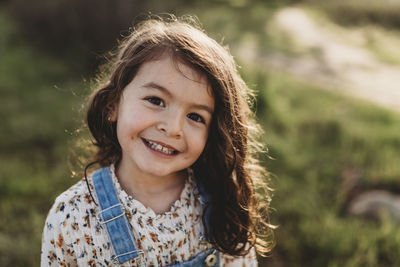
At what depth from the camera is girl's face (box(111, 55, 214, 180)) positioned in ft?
4.80

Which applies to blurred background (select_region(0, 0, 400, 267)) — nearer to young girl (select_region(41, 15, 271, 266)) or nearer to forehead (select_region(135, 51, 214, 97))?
young girl (select_region(41, 15, 271, 266))

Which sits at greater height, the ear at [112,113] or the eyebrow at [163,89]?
the ear at [112,113]

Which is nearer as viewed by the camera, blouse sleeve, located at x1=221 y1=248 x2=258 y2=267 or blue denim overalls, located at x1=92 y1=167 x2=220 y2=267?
blue denim overalls, located at x1=92 y1=167 x2=220 y2=267

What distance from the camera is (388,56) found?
7.33m

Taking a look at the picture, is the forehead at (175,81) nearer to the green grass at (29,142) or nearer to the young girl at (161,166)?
the young girl at (161,166)

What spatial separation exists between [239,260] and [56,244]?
0.86 m

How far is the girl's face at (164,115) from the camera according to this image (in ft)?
4.80

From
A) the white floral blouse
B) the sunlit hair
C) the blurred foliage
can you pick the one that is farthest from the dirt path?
the white floral blouse

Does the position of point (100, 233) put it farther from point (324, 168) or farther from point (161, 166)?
point (324, 168)

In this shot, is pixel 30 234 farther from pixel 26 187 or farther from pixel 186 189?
pixel 186 189

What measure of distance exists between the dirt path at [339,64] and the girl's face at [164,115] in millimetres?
4287

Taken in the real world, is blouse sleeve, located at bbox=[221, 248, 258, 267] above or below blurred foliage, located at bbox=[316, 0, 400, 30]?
below

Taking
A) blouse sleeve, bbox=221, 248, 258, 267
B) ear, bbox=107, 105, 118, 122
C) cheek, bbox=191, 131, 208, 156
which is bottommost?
blouse sleeve, bbox=221, 248, 258, 267

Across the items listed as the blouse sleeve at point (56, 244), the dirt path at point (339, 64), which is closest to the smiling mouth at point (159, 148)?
the blouse sleeve at point (56, 244)
